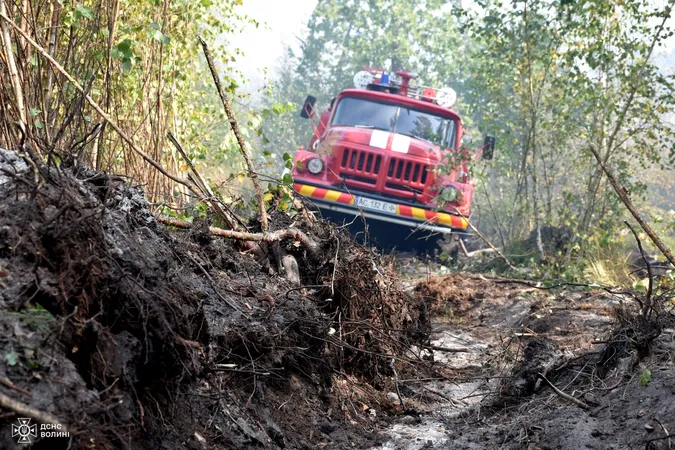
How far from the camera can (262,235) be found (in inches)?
176

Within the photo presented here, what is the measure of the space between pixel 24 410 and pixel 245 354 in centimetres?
159

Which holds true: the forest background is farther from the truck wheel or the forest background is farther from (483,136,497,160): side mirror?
the truck wheel

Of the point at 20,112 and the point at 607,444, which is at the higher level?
the point at 20,112

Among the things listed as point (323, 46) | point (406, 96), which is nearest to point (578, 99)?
point (406, 96)

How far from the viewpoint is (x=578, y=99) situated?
9.17 meters

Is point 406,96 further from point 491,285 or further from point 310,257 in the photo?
point 310,257

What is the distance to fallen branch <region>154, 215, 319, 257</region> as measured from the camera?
408 cm

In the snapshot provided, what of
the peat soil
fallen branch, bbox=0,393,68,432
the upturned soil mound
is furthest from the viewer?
the peat soil

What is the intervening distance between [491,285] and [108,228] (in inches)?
225

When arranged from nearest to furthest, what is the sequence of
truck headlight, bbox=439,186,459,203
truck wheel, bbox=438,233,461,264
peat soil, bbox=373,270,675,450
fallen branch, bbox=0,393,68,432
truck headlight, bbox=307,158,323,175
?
1. fallen branch, bbox=0,393,68,432
2. peat soil, bbox=373,270,675,450
3. truck headlight, bbox=439,186,459,203
4. truck headlight, bbox=307,158,323,175
5. truck wheel, bbox=438,233,461,264
